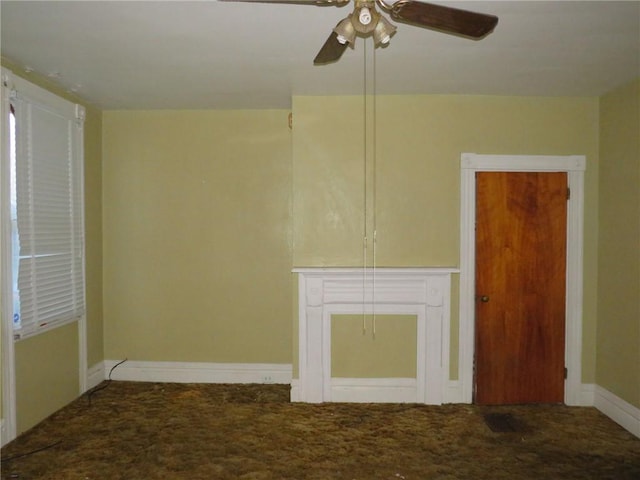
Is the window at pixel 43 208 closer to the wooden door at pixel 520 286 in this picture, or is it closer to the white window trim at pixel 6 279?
the white window trim at pixel 6 279

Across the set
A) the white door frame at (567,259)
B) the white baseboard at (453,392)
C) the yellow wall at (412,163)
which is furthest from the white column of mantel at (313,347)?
the white door frame at (567,259)

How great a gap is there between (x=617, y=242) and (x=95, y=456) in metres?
3.99

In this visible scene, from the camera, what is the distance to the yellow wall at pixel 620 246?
2.88m

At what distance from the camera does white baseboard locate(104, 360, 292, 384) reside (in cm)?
378

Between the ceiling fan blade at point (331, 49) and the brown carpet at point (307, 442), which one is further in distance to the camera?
the brown carpet at point (307, 442)

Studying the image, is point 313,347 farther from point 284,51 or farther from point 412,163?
point 284,51

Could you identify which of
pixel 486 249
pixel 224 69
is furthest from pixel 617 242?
pixel 224 69

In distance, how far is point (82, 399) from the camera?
339cm

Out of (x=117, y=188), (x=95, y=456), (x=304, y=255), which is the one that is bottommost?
(x=95, y=456)

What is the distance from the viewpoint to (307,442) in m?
2.73

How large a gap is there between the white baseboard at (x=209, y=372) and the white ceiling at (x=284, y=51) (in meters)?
2.44

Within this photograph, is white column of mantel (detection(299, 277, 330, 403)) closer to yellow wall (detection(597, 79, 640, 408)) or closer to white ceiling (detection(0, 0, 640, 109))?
white ceiling (detection(0, 0, 640, 109))

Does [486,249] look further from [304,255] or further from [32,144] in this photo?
[32,144]

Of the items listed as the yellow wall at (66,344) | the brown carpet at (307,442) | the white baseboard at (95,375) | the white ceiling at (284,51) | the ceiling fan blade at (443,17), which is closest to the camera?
the ceiling fan blade at (443,17)
